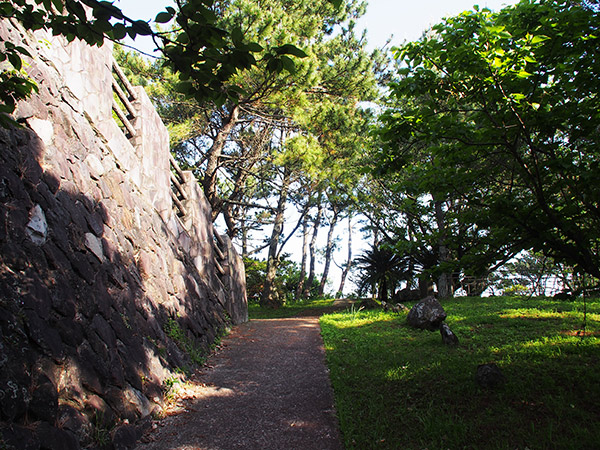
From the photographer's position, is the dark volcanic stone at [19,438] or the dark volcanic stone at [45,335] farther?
the dark volcanic stone at [45,335]

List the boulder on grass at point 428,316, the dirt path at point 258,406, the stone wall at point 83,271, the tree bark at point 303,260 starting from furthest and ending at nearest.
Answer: the tree bark at point 303,260 → the boulder on grass at point 428,316 → the dirt path at point 258,406 → the stone wall at point 83,271

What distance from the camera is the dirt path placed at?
3869 mm

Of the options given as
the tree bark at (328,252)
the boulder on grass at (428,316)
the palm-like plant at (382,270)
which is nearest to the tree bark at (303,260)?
the tree bark at (328,252)

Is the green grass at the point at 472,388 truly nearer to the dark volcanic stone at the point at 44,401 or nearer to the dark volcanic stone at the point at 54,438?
the dark volcanic stone at the point at 54,438

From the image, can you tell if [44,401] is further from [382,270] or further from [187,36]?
[382,270]

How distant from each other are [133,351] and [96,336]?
0.65m

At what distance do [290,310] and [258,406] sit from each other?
467 inches

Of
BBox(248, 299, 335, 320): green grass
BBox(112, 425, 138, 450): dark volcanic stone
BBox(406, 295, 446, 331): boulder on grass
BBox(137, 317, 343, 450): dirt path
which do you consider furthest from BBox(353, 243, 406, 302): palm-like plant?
BBox(112, 425, 138, 450): dark volcanic stone

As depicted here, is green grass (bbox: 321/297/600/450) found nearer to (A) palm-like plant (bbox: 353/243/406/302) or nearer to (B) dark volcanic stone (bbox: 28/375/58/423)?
(B) dark volcanic stone (bbox: 28/375/58/423)

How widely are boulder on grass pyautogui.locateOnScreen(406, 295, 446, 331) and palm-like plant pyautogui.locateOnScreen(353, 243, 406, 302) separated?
238 inches

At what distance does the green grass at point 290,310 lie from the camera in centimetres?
1524

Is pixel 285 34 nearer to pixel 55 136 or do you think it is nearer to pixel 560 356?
pixel 55 136

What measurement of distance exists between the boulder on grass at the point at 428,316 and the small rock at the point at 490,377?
12.0 feet

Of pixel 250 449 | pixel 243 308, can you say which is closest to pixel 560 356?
pixel 250 449
